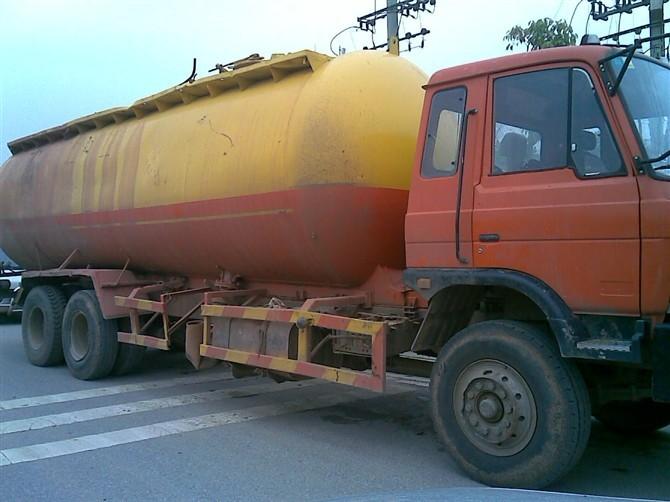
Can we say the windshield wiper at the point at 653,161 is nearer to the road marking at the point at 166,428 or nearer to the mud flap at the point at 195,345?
the road marking at the point at 166,428

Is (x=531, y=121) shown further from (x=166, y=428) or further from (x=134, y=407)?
(x=134, y=407)

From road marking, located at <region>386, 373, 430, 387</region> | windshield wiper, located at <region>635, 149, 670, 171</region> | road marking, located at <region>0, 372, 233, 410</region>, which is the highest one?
windshield wiper, located at <region>635, 149, 670, 171</region>

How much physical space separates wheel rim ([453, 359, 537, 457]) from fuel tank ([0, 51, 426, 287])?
5.34 ft

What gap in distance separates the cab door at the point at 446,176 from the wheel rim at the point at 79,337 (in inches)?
229

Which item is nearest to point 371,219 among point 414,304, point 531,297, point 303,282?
point 414,304

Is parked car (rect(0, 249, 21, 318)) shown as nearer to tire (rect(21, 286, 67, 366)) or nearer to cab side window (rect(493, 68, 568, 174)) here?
tire (rect(21, 286, 67, 366))

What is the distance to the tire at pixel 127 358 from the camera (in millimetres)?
9281

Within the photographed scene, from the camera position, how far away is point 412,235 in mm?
5379

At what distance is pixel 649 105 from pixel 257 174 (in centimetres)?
346

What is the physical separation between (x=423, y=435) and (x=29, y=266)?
307 inches

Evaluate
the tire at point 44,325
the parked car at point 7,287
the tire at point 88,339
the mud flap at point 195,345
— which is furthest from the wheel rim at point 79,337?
the parked car at point 7,287

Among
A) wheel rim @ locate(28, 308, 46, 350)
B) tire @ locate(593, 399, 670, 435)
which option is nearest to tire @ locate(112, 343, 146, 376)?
wheel rim @ locate(28, 308, 46, 350)

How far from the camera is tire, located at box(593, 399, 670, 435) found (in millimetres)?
5785

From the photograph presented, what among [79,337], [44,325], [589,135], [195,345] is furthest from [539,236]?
[44,325]
